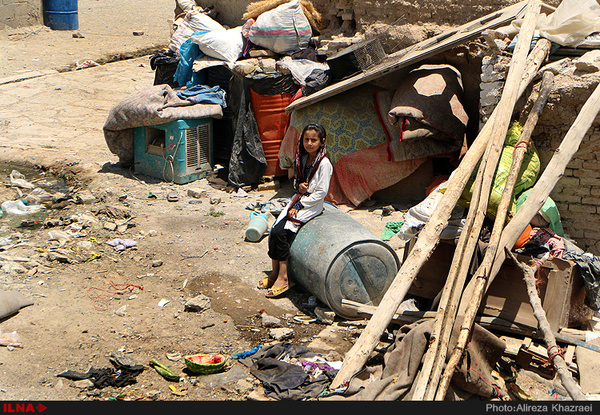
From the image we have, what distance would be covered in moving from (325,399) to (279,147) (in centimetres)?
473

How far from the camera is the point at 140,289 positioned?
17.8 ft

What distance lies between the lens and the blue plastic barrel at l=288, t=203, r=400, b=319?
485cm

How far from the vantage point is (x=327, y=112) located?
712cm

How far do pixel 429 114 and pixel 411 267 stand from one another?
9.23 ft

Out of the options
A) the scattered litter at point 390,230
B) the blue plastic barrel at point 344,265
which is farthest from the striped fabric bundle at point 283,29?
the blue plastic barrel at point 344,265

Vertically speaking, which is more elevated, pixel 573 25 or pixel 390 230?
pixel 573 25

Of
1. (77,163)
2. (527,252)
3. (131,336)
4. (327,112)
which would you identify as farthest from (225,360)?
(77,163)

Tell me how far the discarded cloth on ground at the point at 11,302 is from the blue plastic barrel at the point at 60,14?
11542 mm

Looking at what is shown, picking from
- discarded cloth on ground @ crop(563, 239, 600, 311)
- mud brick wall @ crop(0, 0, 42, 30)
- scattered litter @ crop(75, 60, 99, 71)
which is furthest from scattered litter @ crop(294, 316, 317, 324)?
mud brick wall @ crop(0, 0, 42, 30)

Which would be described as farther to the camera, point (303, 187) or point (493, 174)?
point (303, 187)

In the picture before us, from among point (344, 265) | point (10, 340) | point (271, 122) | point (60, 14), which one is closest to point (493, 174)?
point (344, 265)

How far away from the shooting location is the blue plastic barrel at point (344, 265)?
485 cm

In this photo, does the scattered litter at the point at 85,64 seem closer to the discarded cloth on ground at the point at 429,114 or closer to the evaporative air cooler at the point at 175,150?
the evaporative air cooler at the point at 175,150

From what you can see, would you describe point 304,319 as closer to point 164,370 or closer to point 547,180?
point 164,370
